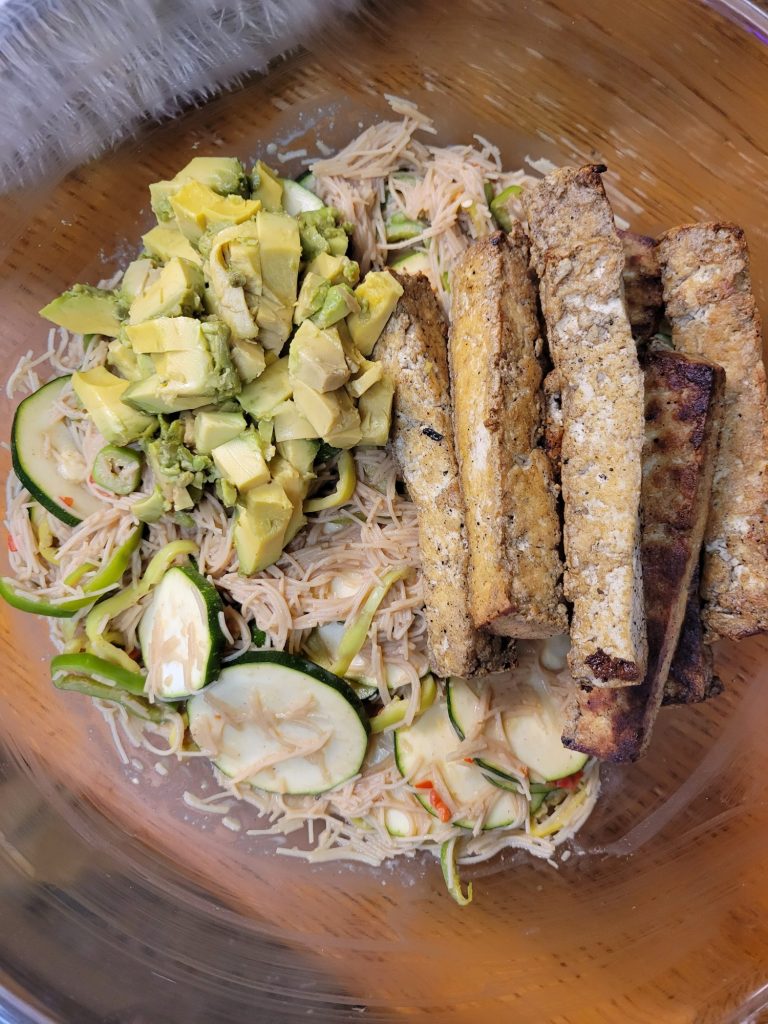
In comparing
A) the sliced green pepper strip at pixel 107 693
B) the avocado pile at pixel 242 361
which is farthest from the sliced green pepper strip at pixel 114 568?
the sliced green pepper strip at pixel 107 693

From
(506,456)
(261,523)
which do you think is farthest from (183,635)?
(506,456)

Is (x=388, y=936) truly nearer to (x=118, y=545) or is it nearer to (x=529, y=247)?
(x=118, y=545)

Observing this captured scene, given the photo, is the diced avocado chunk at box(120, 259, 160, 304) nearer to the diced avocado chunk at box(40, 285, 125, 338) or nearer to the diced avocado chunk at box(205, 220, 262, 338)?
the diced avocado chunk at box(40, 285, 125, 338)

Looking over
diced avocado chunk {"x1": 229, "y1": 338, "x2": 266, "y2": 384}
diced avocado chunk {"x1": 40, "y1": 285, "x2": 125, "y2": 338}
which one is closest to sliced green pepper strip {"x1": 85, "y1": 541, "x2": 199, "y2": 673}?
diced avocado chunk {"x1": 229, "y1": 338, "x2": 266, "y2": 384}

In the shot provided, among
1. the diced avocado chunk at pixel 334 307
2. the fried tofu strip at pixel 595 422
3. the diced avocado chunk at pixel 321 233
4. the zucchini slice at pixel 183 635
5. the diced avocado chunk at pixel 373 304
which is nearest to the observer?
the fried tofu strip at pixel 595 422

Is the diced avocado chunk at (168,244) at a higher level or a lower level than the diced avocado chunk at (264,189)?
lower

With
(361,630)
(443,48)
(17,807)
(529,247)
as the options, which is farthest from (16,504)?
(443,48)

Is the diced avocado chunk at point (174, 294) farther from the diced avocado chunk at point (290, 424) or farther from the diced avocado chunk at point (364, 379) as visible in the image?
the diced avocado chunk at point (364, 379)
